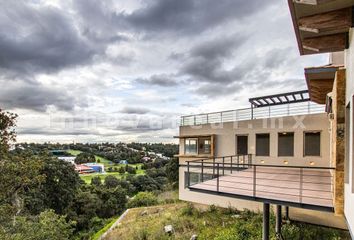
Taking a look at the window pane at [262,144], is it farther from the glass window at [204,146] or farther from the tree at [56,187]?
the tree at [56,187]

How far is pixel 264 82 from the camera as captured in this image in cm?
1936

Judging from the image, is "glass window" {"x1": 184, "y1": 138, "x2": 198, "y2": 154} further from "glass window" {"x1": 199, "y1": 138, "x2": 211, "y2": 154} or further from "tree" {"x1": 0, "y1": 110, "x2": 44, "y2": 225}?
"tree" {"x1": 0, "y1": 110, "x2": 44, "y2": 225}

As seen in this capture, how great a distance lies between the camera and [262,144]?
12680mm

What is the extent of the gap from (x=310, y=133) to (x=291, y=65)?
504 centimetres

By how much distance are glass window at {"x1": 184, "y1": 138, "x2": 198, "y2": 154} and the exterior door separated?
3.00m

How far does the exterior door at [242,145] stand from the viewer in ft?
43.5

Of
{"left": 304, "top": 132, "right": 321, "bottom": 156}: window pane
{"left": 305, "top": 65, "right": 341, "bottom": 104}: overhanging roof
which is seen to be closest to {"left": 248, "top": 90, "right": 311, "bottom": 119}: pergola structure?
{"left": 304, "top": 132, "right": 321, "bottom": 156}: window pane

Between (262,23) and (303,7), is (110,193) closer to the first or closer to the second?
(262,23)

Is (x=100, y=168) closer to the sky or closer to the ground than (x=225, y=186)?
closer to the ground

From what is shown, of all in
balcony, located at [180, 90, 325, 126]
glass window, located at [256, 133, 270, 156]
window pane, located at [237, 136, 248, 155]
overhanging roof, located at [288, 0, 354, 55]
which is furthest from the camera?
window pane, located at [237, 136, 248, 155]

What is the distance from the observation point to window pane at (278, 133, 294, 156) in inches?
460

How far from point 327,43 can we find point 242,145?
9902 mm

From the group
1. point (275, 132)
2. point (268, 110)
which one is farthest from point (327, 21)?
point (268, 110)

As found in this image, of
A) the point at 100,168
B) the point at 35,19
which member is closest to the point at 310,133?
the point at 35,19
